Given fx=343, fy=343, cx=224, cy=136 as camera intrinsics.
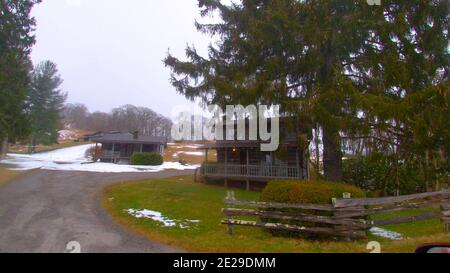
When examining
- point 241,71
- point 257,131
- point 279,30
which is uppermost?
point 279,30

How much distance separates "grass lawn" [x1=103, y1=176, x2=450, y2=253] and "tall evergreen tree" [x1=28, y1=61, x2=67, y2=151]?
47.2m

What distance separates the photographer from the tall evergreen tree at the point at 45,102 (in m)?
58.4

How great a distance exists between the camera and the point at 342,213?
32.3 feet

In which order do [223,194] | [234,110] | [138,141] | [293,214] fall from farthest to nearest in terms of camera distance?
[138,141]
[223,194]
[234,110]
[293,214]

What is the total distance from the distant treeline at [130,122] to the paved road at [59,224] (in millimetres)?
78329

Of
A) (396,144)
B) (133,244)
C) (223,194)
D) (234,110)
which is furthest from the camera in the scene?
(223,194)

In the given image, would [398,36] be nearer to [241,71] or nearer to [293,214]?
[241,71]

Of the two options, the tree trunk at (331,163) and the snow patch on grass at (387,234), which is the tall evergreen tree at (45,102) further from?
the snow patch on grass at (387,234)

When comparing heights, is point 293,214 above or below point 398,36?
below

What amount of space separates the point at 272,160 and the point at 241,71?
9.06 m

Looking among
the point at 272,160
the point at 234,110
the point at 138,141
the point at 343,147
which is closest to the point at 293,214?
the point at 343,147

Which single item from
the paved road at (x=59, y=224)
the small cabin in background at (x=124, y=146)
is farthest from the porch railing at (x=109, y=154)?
the paved road at (x=59, y=224)

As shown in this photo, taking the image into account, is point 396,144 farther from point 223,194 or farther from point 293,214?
point 223,194

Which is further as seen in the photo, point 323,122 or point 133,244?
point 323,122
